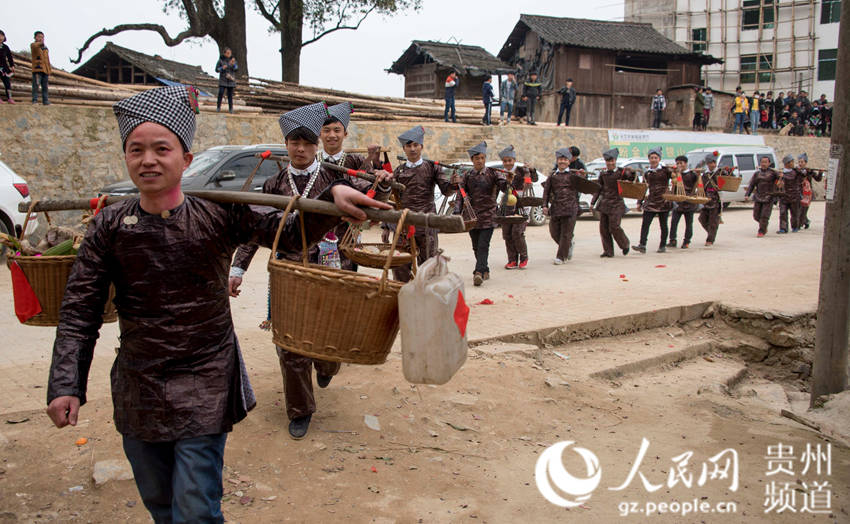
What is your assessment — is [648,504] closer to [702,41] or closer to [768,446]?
[768,446]

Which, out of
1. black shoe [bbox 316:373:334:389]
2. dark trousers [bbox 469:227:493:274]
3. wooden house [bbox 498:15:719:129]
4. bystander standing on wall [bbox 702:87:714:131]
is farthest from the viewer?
wooden house [bbox 498:15:719:129]

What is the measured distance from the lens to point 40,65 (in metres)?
14.5

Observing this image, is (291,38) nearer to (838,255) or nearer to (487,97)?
(487,97)

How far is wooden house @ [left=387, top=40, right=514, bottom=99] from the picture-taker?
107 ft

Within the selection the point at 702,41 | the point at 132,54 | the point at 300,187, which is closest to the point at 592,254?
the point at 300,187

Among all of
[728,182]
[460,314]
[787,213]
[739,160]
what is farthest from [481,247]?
[739,160]

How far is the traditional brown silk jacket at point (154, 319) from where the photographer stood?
2418 millimetres

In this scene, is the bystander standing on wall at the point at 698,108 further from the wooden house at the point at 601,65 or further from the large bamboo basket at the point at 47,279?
the large bamboo basket at the point at 47,279

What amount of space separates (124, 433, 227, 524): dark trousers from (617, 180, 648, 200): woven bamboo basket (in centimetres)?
1019

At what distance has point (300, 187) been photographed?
14.8 ft

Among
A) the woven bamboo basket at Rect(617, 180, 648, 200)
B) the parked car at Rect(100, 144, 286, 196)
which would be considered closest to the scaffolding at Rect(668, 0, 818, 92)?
the woven bamboo basket at Rect(617, 180, 648, 200)

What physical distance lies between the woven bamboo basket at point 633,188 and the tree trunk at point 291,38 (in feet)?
55.8

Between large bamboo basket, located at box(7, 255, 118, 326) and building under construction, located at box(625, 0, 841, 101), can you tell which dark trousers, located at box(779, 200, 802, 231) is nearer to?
large bamboo basket, located at box(7, 255, 118, 326)

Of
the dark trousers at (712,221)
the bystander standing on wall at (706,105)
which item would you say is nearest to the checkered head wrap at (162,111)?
the dark trousers at (712,221)
